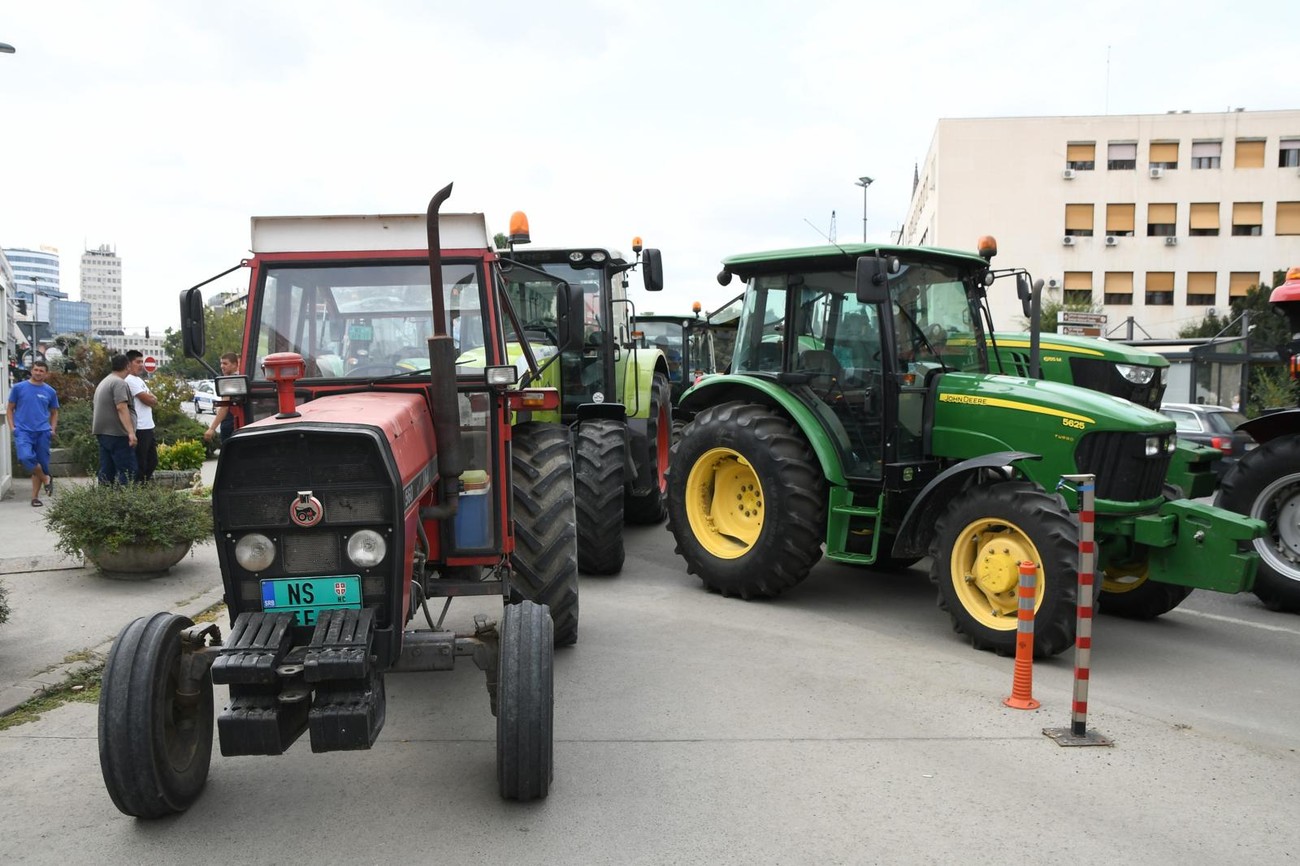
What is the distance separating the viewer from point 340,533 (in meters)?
3.70

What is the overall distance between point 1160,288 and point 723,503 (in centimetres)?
4385

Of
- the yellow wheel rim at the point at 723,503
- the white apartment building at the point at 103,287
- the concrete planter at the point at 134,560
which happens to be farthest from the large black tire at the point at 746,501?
the white apartment building at the point at 103,287

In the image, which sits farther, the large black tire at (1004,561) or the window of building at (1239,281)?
the window of building at (1239,281)

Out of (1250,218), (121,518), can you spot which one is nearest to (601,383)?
(121,518)

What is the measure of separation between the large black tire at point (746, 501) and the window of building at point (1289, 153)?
47.1m

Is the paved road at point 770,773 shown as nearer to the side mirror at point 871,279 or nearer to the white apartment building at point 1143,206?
the side mirror at point 871,279

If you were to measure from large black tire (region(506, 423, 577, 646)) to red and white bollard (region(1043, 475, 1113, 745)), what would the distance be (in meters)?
2.53

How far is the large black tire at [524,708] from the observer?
3760 mm

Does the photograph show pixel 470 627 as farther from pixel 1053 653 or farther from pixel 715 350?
pixel 715 350

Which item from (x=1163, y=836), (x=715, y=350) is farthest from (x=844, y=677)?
(x=715, y=350)

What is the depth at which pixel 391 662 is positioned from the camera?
3717 mm

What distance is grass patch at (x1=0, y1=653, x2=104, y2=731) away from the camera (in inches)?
191

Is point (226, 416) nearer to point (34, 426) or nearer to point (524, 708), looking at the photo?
point (524, 708)

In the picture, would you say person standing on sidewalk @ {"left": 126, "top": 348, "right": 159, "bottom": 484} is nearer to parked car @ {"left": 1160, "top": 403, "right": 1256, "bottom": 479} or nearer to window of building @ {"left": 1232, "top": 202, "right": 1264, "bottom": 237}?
parked car @ {"left": 1160, "top": 403, "right": 1256, "bottom": 479}
